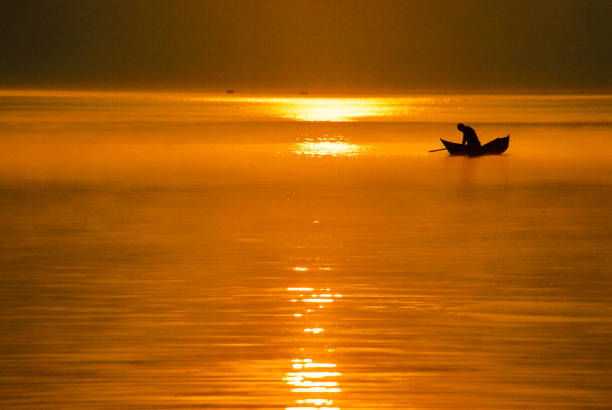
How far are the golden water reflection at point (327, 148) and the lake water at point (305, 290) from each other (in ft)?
12.9

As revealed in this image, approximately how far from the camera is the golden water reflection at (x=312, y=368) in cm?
477

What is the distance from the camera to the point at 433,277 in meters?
7.46

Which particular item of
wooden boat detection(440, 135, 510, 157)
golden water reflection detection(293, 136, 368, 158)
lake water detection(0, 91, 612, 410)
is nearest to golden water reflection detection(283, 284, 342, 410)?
lake water detection(0, 91, 612, 410)

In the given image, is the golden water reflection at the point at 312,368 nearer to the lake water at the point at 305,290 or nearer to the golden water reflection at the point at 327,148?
the lake water at the point at 305,290

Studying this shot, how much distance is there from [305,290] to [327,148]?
13.9m

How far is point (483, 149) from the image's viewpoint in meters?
19.0

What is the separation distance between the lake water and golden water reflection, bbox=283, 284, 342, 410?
16 mm

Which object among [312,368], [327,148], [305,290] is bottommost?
[312,368]

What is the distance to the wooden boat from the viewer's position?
727 inches

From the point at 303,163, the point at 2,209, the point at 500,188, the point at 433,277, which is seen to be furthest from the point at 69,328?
the point at 303,163

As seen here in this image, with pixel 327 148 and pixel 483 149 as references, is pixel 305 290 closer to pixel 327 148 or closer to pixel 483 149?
pixel 483 149

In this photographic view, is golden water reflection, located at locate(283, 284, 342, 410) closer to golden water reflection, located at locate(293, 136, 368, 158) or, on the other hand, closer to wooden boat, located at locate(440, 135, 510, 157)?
wooden boat, located at locate(440, 135, 510, 157)

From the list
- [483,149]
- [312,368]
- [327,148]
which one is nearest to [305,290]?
[312,368]

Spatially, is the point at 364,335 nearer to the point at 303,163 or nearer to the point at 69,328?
the point at 69,328
